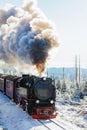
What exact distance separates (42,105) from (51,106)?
0.65 metres

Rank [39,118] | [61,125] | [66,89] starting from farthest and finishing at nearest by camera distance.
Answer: [66,89] → [39,118] → [61,125]

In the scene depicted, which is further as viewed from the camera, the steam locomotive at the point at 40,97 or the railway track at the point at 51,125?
the steam locomotive at the point at 40,97

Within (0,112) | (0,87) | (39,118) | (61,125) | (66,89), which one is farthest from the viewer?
(66,89)

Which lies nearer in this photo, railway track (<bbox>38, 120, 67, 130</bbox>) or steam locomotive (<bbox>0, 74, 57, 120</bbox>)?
railway track (<bbox>38, 120, 67, 130</bbox>)

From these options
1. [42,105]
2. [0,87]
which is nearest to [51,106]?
[42,105]

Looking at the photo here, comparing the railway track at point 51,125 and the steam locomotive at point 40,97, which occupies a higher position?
the steam locomotive at point 40,97

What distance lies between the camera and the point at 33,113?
780 inches

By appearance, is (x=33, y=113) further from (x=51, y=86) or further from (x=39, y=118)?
(x=51, y=86)

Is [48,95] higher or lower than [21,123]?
higher

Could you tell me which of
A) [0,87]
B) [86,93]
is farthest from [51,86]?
[86,93]

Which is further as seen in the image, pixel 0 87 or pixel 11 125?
pixel 0 87

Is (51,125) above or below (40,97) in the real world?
below

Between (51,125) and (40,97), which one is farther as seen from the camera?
(40,97)

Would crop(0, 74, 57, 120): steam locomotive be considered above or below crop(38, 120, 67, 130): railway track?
above
